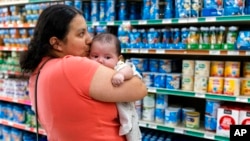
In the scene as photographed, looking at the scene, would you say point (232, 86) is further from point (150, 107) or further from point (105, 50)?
point (105, 50)

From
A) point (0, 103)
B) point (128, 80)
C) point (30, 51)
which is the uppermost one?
point (30, 51)

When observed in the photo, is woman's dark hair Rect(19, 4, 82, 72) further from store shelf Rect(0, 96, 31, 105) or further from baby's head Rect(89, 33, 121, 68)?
store shelf Rect(0, 96, 31, 105)

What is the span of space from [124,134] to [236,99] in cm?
117

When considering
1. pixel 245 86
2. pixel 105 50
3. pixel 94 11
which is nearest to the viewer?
pixel 105 50

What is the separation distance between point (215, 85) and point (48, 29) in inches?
58.5

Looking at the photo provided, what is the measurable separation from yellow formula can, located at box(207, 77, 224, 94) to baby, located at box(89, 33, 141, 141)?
98 cm

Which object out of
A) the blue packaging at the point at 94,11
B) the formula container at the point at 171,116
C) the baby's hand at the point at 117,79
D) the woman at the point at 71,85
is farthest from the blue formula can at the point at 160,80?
the baby's hand at the point at 117,79

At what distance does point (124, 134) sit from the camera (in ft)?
4.05

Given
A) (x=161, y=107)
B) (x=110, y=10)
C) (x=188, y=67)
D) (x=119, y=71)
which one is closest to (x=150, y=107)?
(x=161, y=107)

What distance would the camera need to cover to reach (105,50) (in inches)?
57.1

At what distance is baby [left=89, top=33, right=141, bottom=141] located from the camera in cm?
117

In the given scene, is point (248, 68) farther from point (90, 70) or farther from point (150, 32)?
point (90, 70)

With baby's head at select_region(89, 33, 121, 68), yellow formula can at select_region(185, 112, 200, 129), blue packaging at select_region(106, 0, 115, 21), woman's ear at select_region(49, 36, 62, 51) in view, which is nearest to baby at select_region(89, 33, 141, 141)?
baby's head at select_region(89, 33, 121, 68)

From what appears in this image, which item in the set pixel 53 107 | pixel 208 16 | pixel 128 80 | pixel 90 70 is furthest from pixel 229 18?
pixel 53 107
